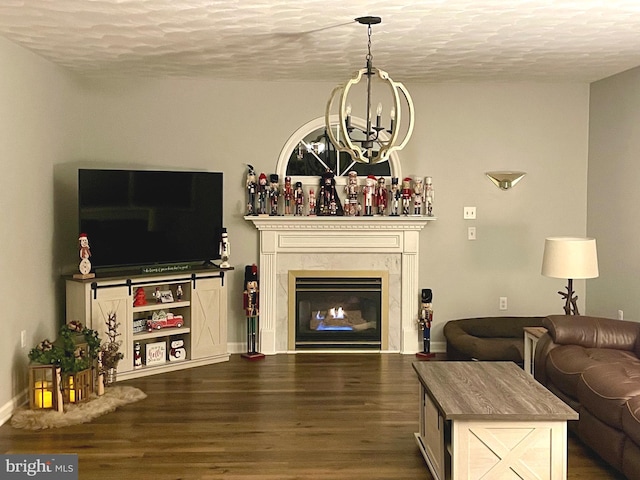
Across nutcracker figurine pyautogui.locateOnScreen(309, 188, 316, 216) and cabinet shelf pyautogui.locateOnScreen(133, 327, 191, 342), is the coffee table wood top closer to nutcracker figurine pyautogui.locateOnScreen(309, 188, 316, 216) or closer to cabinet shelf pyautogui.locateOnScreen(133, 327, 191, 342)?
cabinet shelf pyautogui.locateOnScreen(133, 327, 191, 342)

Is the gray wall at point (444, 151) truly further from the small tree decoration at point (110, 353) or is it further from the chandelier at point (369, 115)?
the small tree decoration at point (110, 353)

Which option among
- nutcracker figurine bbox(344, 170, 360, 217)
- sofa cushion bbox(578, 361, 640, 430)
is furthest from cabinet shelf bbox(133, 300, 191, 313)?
sofa cushion bbox(578, 361, 640, 430)

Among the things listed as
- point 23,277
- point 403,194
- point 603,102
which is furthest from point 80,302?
point 603,102

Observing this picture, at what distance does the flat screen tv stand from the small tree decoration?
444 mm

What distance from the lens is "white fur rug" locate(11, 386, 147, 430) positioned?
176 inches

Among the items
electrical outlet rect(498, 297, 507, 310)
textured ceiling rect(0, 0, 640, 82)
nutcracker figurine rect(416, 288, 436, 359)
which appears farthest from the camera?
electrical outlet rect(498, 297, 507, 310)

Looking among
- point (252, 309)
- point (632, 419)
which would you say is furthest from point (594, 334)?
point (252, 309)

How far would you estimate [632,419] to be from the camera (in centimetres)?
347

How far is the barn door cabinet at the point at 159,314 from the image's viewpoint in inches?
214

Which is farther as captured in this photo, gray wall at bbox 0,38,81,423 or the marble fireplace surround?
the marble fireplace surround

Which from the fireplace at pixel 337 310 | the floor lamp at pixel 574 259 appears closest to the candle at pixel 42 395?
the fireplace at pixel 337 310

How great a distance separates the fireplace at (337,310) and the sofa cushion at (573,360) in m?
2.16

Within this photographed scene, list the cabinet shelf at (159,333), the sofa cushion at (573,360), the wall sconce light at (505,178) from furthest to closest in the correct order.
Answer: the wall sconce light at (505,178) → the cabinet shelf at (159,333) → the sofa cushion at (573,360)

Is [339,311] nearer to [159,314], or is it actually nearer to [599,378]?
[159,314]
